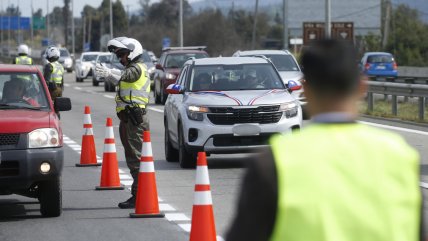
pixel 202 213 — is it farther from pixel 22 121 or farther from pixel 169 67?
pixel 169 67

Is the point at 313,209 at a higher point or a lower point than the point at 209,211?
higher

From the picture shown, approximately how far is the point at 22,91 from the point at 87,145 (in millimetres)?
4575

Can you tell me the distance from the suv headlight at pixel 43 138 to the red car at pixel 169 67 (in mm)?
24575

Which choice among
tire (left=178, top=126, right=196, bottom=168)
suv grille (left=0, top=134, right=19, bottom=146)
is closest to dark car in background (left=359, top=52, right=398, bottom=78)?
tire (left=178, top=126, right=196, bottom=168)

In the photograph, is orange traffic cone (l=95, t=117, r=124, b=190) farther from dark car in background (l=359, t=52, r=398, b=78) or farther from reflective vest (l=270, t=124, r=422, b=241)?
dark car in background (l=359, t=52, r=398, b=78)

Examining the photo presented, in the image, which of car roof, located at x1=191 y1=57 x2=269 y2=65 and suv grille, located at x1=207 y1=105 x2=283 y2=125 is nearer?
suv grille, located at x1=207 y1=105 x2=283 y2=125

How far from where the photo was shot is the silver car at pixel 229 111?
53.5 feet

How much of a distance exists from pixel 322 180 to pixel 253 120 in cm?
1275

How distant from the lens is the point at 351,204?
354 centimetres

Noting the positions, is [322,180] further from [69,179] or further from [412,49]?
[412,49]

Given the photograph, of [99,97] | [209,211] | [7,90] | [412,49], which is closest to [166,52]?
[99,97]

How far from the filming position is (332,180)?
3555 mm

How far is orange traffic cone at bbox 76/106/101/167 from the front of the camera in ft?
55.7

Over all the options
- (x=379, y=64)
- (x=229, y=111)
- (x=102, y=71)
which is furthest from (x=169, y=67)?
(x=102, y=71)
